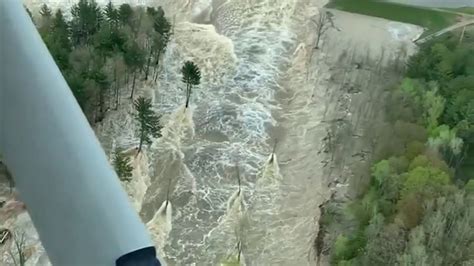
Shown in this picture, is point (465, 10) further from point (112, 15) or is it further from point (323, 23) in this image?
point (112, 15)

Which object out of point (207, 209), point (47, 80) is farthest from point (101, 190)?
point (207, 209)

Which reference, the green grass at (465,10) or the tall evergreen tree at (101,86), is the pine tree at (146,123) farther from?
the green grass at (465,10)

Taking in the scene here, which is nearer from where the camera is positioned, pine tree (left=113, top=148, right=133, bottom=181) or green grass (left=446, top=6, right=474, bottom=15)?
pine tree (left=113, top=148, right=133, bottom=181)

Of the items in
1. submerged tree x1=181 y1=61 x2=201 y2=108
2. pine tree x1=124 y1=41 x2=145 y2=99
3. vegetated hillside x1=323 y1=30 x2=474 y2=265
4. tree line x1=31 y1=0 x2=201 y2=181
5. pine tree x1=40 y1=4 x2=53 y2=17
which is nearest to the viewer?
vegetated hillside x1=323 y1=30 x2=474 y2=265

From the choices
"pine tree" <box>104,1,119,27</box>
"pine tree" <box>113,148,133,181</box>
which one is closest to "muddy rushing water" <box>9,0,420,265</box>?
"pine tree" <box>113,148,133,181</box>

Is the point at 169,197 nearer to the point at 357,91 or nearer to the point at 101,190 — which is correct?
the point at 357,91

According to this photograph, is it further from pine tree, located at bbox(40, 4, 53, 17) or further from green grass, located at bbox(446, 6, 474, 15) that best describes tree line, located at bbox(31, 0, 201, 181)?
green grass, located at bbox(446, 6, 474, 15)

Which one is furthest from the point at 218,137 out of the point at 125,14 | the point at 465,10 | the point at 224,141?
the point at 465,10

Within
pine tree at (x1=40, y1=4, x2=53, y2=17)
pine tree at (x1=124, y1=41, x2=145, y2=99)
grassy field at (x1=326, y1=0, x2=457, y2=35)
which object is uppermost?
grassy field at (x1=326, y1=0, x2=457, y2=35)
